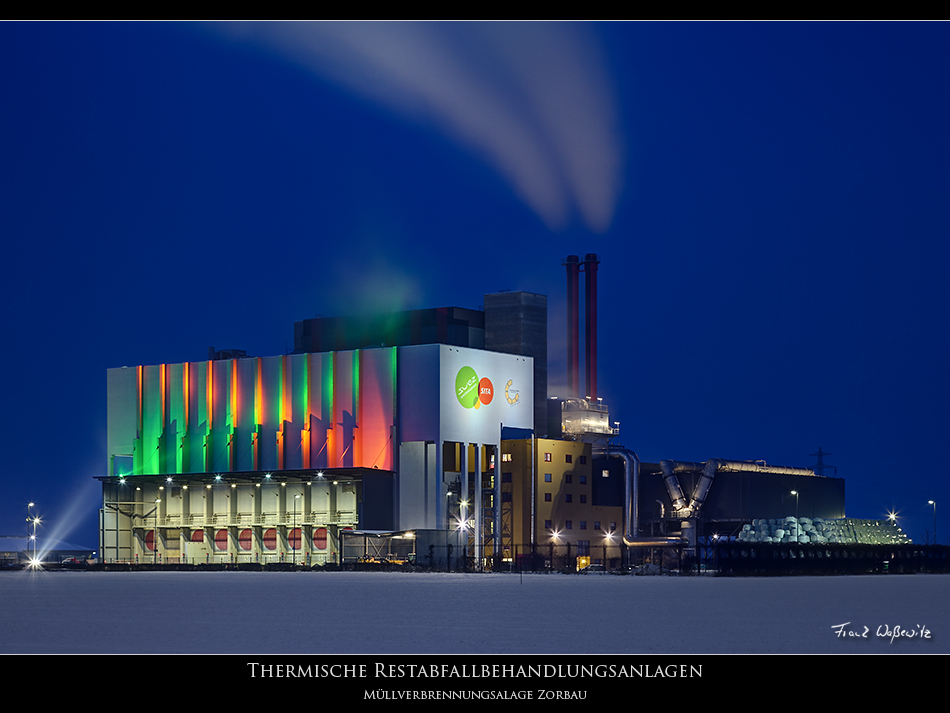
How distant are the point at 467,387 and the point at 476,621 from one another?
87.6 m

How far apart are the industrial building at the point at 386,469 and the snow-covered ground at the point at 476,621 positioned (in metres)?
56.2

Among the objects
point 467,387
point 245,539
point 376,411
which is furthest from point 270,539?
point 467,387

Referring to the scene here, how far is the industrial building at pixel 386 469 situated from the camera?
12550 cm

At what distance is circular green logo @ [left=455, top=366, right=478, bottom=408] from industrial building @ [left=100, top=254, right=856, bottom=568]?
0.50 ft

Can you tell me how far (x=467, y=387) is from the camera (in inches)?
5064

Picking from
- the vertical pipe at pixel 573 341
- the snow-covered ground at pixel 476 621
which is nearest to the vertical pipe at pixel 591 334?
the vertical pipe at pixel 573 341

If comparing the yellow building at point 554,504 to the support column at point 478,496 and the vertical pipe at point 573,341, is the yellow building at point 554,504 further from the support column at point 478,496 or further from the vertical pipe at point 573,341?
the vertical pipe at point 573,341

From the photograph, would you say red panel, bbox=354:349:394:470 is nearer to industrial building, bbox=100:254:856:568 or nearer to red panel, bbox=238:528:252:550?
industrial building, bbox=100:254:856:568

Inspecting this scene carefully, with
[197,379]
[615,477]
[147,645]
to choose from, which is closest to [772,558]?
[615,477]

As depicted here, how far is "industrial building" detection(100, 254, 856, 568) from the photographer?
412 ft

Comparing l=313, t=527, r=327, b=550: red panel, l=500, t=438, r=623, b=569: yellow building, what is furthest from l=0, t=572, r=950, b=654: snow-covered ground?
l=500, t=438, r=623, b=569: yellow building
